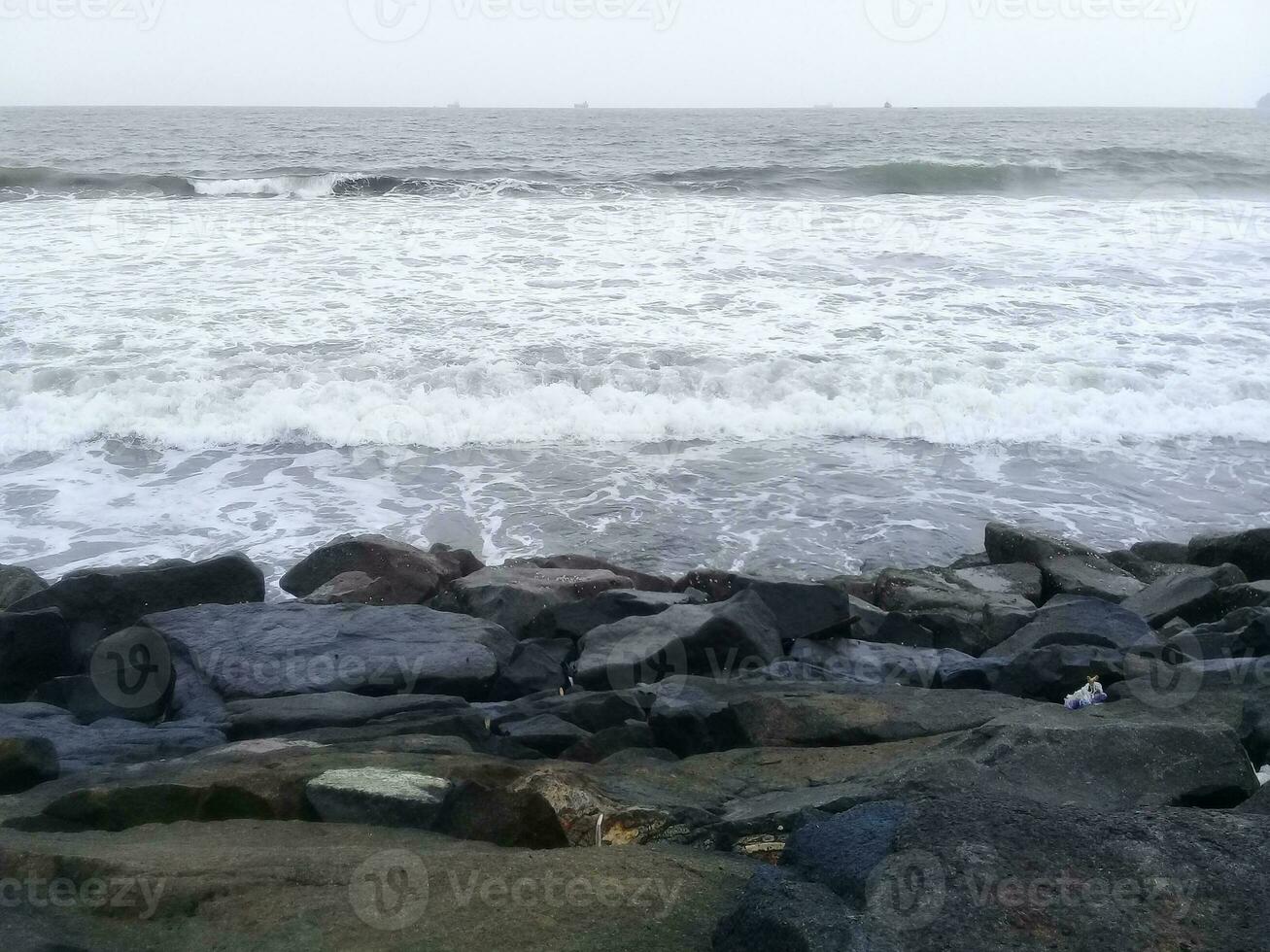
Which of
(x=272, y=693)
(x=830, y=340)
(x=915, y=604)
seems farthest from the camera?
(x=830, y=340)

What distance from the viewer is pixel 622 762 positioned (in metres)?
3.03

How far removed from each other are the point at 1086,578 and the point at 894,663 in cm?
173

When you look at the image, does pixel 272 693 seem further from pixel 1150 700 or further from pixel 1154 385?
pixel 1154 385

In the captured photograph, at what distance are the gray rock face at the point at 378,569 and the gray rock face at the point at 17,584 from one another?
116 centimetres

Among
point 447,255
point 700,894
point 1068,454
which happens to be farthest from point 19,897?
point 447,255

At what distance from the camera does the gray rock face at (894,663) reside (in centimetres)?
413

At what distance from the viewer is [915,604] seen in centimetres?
525

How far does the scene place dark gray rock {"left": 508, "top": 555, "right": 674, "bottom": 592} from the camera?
5438mm

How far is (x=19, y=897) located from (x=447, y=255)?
40.5 feet

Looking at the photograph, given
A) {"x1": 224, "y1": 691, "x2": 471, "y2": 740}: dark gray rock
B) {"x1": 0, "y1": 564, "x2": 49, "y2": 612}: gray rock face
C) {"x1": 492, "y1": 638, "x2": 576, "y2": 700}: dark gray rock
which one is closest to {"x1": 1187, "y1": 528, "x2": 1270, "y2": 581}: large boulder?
{"x1": 492, "y1": 638, "x2": 576, "y2": 700}: dark gray rock

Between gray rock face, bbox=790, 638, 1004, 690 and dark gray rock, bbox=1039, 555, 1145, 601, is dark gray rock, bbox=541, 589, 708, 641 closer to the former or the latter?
gray rock face, bbox=790, 638, 1004, 690

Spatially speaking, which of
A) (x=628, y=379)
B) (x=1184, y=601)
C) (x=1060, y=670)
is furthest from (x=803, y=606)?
(x=628, y=379)

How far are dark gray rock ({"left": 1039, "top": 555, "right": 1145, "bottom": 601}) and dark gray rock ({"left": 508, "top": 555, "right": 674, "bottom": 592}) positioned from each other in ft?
6.68

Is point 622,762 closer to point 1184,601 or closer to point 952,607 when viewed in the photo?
point 952,607
